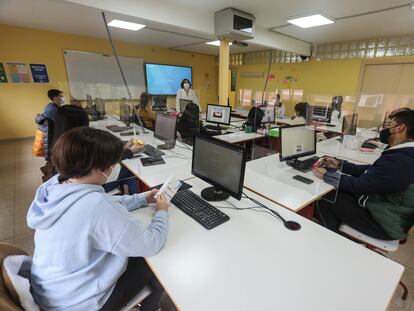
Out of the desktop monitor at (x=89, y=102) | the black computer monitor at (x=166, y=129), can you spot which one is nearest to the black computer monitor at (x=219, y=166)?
the black computer monitor at (x=166, y=129)

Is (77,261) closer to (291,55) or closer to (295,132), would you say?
(295,132)

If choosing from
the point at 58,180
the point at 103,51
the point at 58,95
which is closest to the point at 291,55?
the point at 103,51

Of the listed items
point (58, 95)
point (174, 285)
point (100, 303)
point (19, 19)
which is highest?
point (19, 19)

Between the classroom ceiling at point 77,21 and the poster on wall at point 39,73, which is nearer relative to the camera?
the classroom ceiling at point 77,21

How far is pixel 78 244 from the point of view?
2.64ft

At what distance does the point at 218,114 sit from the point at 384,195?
3105 mm

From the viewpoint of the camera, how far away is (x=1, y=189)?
9.96 feet

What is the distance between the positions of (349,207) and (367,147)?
160 centimetres

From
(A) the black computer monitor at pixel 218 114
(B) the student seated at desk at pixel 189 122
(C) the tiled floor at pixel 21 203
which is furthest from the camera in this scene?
(A) the black computer monitor at pixel 218 114

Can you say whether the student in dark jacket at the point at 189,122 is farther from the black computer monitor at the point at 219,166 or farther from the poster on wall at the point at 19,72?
the poster on wall at the point at 19,72

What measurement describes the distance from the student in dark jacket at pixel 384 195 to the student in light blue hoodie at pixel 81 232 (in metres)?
1.43

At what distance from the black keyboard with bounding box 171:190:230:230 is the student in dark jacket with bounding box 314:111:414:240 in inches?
39.3

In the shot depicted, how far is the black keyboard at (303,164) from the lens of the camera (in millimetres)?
2030

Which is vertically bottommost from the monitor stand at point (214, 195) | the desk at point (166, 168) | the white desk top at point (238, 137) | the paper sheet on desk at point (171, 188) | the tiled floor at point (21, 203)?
the tiled floor at point (21, 203)
